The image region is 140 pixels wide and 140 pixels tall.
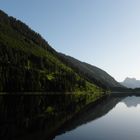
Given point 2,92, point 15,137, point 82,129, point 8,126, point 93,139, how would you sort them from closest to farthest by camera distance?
1. point 15,137
2. point 93,139
3. point 8,126
4. point 82,129
5. point 2,92

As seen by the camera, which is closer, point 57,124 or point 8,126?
point 8,126

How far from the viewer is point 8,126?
5959cm

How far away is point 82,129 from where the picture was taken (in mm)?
64750

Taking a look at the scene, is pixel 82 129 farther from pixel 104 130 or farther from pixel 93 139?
pixel 93 139

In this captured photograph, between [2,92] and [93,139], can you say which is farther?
[2,92]

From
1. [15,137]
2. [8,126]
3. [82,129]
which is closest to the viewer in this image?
[15,137]

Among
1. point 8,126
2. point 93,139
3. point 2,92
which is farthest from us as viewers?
point 2,92

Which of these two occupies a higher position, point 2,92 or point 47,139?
point 2,92

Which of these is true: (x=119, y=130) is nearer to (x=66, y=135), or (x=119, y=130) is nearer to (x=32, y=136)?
(x=66, y=135)

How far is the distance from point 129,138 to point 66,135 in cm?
1095

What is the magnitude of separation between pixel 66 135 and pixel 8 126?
37.4 ft

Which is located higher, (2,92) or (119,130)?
(2,92)

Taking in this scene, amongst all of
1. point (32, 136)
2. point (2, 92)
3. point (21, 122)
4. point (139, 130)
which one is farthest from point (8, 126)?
point (2, 92)

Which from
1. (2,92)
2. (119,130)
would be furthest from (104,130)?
(2,92)
